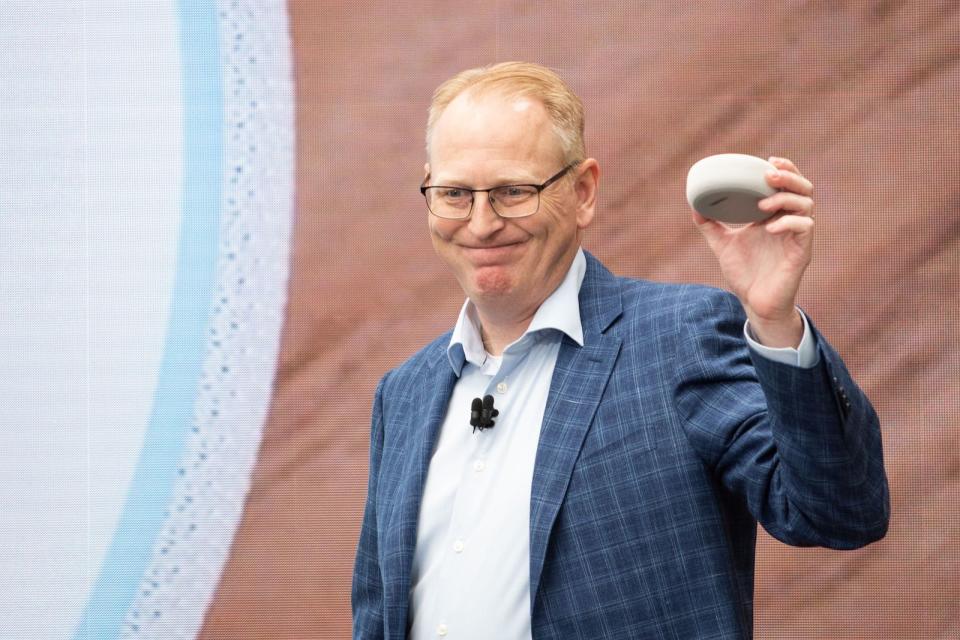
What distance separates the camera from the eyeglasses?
162 centimetres

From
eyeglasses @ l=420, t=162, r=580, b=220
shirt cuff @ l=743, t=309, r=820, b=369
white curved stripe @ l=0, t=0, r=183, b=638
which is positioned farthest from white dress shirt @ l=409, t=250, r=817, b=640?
white curved stripe @ l=0, t=0, r=183, b=638

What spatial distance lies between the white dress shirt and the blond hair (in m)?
0.20

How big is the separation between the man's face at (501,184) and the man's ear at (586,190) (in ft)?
0.06

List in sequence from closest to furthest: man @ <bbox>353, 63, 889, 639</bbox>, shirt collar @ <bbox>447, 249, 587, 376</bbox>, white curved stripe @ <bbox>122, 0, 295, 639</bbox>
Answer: man @ <bbox>353, 63, 889, 639</bbox>, shirt collar @ <bbox>447, 249, 587, 376</bbox>, white curved stripe @ <bbox>122, 0, 295, 639</bbox>

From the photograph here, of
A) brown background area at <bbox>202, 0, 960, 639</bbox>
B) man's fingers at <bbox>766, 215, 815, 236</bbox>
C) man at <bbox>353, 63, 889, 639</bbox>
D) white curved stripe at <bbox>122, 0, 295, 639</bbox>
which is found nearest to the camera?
man's fingers at <bbox>766, 215, 815, 236</bbox>

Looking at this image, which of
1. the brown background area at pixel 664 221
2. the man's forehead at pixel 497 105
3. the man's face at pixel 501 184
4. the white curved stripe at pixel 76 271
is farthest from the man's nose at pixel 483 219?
the white curved stripe at pixel 76 271

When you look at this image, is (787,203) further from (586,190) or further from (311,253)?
(311,253)

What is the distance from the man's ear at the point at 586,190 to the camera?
1.71m

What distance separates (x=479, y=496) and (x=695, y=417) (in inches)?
13.9

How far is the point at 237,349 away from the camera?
259 cm

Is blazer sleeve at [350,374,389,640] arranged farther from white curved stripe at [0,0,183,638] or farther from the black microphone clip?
white curved stripe at [0,0,183,638]

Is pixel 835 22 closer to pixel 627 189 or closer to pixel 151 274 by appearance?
pixel 627 189

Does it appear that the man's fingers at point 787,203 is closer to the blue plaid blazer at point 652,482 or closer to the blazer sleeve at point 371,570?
the blue plaid blazer at point 652,482

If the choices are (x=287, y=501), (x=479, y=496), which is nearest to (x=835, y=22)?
(x=479, y=496)
